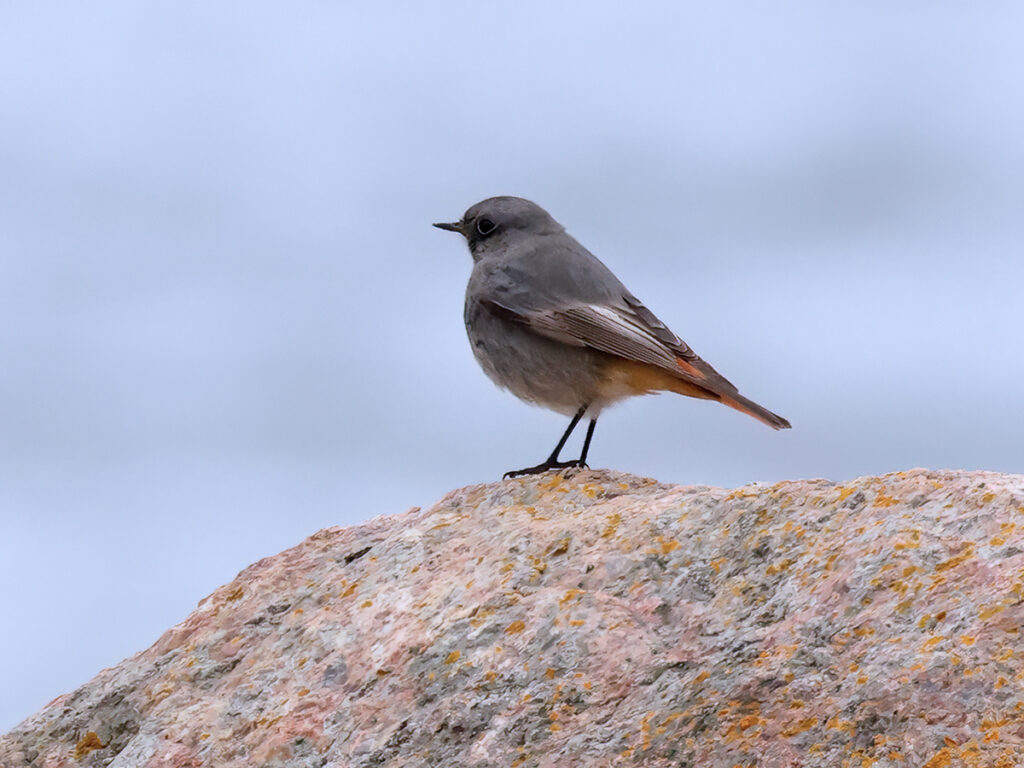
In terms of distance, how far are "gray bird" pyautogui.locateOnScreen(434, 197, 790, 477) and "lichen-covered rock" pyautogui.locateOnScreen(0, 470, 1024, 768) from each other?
5.63 feet

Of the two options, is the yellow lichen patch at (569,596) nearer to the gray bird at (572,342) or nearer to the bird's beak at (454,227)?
the gray bird at (572,342)

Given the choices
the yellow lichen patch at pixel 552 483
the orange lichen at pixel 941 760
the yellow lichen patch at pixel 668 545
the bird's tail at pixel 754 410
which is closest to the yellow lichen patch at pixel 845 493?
the yellow lichen patch at pixel 668 545

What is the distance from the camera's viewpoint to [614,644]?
Answer: 4527 millimetres

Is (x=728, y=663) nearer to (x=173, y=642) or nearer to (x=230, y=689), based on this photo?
(x=230, y=689)

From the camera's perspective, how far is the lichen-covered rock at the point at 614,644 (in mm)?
3854

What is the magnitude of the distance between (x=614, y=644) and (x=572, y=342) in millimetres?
3737

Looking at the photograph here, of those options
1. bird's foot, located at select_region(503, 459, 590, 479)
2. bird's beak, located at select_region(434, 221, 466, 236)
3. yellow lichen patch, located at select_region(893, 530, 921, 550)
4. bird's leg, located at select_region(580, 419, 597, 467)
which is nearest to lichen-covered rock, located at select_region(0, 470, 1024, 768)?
yellow lichen patch, located at select_region(893, 530, 921, 550)

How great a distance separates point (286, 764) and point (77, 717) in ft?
5.28

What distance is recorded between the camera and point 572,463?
8055mm

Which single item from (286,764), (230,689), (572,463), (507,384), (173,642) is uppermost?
(507,384)

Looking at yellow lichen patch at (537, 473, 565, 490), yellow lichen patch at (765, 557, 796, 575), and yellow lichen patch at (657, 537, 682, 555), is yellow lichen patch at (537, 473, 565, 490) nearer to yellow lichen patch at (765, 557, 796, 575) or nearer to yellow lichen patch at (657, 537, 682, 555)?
yellow lichen patch at (657, 537, 682, 555)

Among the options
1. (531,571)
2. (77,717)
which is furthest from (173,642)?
(531,571)

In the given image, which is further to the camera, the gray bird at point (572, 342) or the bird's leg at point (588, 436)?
the bird's leg at point (588, 436)

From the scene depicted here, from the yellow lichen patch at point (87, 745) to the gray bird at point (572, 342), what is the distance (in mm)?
2730
